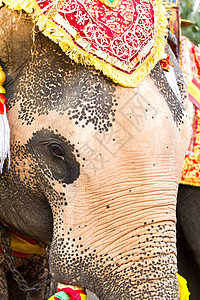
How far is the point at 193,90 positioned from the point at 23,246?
1097 mm

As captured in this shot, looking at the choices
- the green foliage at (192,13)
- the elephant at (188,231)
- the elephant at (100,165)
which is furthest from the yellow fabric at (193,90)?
the green foliage at (192,13)

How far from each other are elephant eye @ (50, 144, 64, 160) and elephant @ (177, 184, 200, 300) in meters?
1.10

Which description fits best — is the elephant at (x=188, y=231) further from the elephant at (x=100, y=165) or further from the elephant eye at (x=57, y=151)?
the elephant eye at (x=57, y=151)

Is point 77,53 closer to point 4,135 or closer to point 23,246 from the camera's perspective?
point 4,135

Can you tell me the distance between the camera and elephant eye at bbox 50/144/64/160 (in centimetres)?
155

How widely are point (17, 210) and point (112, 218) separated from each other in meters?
0.37

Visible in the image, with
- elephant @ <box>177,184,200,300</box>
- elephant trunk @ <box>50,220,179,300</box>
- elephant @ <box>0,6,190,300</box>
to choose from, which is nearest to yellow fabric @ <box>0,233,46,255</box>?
elephant @ <box>0,6,190,300</box>

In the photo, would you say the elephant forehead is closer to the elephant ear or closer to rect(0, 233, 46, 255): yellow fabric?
the elephant ear

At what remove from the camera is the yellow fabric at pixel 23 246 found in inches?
75.1

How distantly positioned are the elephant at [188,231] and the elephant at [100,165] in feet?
3.15

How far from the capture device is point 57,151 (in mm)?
1561

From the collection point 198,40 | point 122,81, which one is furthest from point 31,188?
point 198,40

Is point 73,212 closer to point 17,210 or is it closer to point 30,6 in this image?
point 17,210

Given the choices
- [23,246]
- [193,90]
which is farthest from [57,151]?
[193,90]
